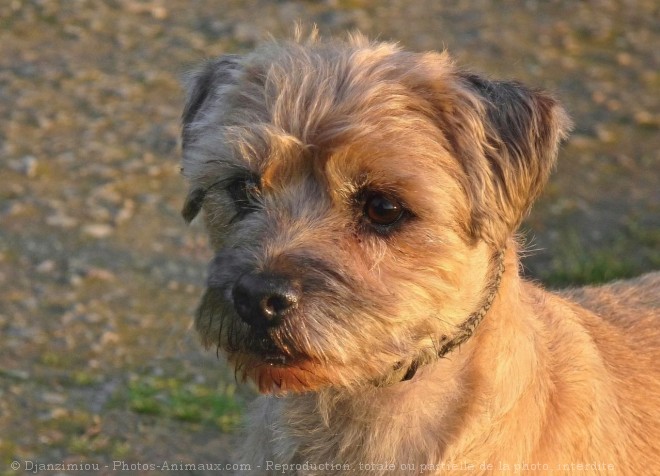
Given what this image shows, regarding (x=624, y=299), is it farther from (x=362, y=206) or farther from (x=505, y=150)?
(x=362, y=206)

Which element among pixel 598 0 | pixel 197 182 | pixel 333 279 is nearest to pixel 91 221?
pixel 197 182

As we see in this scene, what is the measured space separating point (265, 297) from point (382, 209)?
0.51 m

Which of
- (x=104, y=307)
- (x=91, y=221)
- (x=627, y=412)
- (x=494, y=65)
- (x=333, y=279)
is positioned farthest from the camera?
(x=494, y=65)

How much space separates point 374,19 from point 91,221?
13.9ft

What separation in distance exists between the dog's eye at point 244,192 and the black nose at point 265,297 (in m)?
0.47

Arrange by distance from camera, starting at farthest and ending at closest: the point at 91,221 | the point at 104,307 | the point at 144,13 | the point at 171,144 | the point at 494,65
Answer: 1. the point at 144,13
2. the point at 494,65
3. the point at 171,144
4. the point at 91,221
5. the point at 104,307

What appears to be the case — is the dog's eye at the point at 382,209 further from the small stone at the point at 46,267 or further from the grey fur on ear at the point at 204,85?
the small stone at the point at 46,267

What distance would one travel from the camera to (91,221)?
6914mm

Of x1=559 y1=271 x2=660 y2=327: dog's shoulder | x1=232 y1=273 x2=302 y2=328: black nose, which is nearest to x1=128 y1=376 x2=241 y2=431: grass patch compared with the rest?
x1=559 y1=271 x2=660 y2=327: dog's shoulder

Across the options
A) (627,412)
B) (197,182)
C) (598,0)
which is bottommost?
(598,0)

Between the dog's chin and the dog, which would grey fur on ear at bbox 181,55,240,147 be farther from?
the dog's chin

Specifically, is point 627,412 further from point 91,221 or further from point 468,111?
point 91,221

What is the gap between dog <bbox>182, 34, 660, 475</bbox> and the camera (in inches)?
133

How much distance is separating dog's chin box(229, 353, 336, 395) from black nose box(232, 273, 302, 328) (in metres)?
0.14
